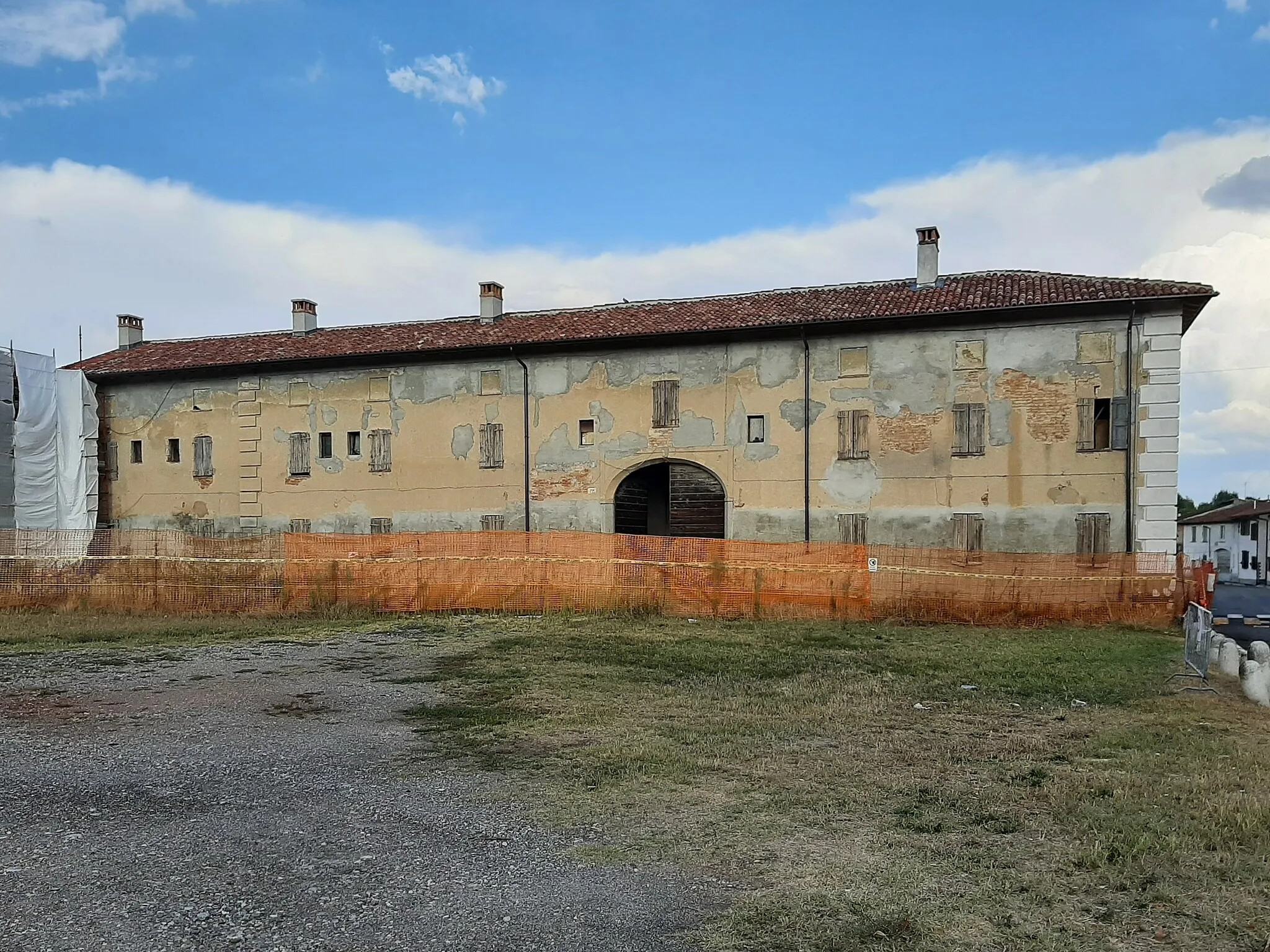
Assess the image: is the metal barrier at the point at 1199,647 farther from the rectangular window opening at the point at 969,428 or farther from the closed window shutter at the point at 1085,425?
the rectangular window opening at the point at 969,428

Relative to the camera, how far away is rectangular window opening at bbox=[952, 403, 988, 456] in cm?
2294

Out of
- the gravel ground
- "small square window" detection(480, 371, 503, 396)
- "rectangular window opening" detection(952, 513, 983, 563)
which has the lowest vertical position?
the gravel ground

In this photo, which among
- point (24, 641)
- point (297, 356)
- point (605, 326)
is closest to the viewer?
point (24, 641)

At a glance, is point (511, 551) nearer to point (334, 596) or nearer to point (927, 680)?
point (334, 596)

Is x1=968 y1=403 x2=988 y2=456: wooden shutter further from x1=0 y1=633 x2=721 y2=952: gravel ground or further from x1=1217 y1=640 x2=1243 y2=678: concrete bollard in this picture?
x1=0 y1=633 x2=721 y2=952: gravel ground

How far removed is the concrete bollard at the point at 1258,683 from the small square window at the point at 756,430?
1495 centimetres

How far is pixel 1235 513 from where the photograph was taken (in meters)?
57.8

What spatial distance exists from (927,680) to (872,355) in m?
13.9

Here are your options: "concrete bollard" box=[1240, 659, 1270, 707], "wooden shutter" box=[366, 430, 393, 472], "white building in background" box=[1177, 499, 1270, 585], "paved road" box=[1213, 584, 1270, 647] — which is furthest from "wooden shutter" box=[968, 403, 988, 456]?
"white building in background" box=[1177, 499, 1270, 585]

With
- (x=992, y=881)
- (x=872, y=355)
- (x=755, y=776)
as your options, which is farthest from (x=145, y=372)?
(x=992, y=881)

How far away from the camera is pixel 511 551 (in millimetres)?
18875

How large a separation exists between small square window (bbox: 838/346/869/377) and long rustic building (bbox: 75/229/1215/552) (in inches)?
1.7

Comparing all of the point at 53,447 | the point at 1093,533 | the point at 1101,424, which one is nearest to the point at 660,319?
the point at 1101,424

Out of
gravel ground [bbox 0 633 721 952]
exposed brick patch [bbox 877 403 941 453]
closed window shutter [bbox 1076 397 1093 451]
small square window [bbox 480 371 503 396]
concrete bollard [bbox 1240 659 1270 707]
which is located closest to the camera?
gravel ground [bbox 0 633 721 952]
